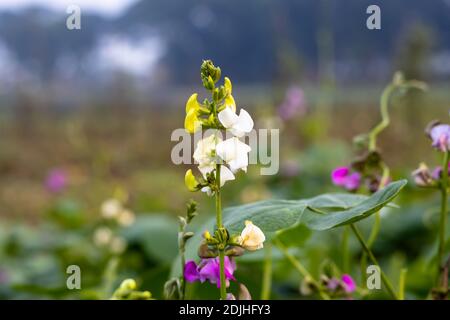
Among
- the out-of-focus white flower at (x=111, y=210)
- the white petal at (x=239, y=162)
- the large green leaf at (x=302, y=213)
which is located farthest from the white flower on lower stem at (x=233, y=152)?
the out-of-focus white flower at (x=111, y=210)

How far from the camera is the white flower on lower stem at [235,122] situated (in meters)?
0.67

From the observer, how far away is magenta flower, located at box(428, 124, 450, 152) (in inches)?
34.5

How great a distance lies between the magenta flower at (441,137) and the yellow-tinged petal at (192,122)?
1.23ft

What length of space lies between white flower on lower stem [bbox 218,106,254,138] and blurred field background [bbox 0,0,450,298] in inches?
6.4

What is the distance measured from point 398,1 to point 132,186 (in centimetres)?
2878

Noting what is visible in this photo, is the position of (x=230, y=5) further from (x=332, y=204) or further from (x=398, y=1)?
(x=332, y=204)

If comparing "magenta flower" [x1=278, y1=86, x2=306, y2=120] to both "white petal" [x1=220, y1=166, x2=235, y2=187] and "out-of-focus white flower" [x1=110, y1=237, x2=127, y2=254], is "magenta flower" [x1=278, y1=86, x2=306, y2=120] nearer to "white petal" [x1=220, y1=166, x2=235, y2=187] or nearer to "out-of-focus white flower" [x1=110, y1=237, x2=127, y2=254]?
"out-of-focus white flower" [x1=110, y1=237, x2=127, y2=254]

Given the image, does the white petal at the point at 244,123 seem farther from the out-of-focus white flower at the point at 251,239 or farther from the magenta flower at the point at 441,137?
the magenta flower at the point at 441,137

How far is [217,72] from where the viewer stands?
2.27 ft

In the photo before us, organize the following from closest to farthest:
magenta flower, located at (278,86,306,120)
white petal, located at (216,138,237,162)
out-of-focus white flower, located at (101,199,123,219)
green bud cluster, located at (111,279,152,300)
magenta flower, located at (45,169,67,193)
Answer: white petal, located at (216,138,237,162) < green bud cluster, located at (111,279,152,300) < out-of-focus white flower, located at (101,199,123,219) < magenta flower, located at (278,86,306,120) < magenta flower, located at (45,169,67,193)

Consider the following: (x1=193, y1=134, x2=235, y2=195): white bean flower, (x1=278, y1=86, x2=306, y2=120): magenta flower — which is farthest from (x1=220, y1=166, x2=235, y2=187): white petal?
(x1=278, y1=86, x2=306, y2=120): magenta flower

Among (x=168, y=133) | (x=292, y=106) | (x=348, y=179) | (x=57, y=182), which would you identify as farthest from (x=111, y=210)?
(x=168, y=133)

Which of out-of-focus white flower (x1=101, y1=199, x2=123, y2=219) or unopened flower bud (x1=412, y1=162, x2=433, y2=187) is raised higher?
unopened flower bud (x1=412, y1=162, x2=433, y2=187)

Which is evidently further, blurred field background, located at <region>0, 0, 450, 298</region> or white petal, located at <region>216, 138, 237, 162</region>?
blurred field background, located at <region>0, 0, 450, 298</region>
